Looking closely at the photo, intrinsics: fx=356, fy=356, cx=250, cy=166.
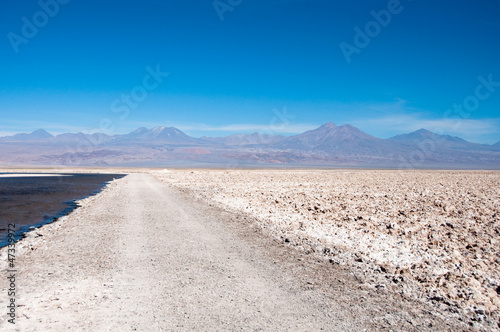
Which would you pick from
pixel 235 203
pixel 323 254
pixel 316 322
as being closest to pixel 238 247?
pixel 323 254

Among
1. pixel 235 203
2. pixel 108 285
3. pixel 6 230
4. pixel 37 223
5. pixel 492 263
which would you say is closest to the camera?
pixel 108 285

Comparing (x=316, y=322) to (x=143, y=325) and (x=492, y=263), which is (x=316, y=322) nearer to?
(x=143, y=325)

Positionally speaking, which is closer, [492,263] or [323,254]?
[492,263]

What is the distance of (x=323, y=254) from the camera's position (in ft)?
30.2

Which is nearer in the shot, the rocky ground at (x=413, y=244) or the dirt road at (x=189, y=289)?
the dirt road at (x=189, y=289)

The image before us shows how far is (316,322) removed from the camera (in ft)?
16.9

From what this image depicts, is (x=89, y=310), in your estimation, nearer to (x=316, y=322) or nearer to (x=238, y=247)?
(x=316, y=322)

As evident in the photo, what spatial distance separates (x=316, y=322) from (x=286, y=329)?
0.50 meters

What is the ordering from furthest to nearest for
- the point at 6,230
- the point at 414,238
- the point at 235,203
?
the point at 235,203 < the point at 6,230 < the point at 414,238

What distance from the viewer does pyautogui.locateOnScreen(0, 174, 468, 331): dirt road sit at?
512cm

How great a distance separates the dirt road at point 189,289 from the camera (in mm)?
5125

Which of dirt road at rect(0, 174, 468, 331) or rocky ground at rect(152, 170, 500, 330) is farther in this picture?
rocky ground at rect(152, 170, 500, 330)

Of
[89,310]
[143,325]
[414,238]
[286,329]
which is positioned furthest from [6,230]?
[414,238]

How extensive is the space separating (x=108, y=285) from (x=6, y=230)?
9.22 metres
